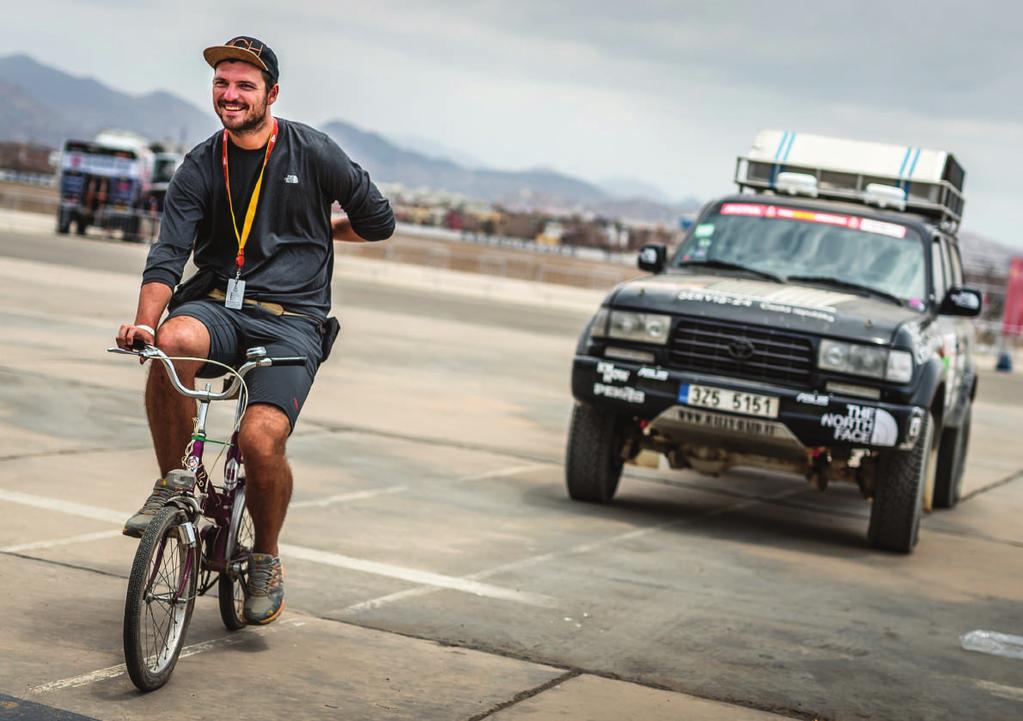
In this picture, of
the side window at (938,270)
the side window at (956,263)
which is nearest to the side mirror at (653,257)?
the side window at (938,270)

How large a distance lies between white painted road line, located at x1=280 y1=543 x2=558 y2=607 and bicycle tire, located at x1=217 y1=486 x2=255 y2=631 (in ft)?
4.46

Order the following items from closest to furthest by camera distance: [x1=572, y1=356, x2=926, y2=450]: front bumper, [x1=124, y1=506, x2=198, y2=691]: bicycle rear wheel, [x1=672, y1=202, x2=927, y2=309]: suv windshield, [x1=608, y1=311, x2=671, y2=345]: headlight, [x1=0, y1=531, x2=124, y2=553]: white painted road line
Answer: [x1=124, y1=506, x2=198, y2=691]: bicycle rear wheel → [x1=0, y1=531, x2=124, y2=553]: white painted road line → [x1=572, y1=356, x2=926, y2=450]: front bumper → [x1=608, y1=311, x2=671, y2=345]: headlight → [x1=672, y1=202, x2=927, y2=309]: suv windshield

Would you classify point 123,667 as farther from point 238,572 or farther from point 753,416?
point 753,416

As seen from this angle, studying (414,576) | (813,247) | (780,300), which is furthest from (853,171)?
(414,576)

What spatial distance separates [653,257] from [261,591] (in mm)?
5619

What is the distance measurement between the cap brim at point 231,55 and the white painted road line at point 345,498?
356 centimetres

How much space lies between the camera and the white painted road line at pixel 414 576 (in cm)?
709

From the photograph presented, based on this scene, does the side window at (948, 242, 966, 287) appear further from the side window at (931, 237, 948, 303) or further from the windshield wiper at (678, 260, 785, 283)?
the windshield wiper at (678, 260, 785, 283)

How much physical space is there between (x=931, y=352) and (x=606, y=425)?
6.56 feet

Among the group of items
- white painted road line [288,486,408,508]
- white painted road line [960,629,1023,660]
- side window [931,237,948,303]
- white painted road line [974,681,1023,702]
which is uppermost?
side window [931,237,948,303]

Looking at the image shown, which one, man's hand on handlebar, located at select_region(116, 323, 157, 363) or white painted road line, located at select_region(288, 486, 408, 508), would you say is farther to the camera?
white painted road line, located at select_region(288, 486, 408, 508)

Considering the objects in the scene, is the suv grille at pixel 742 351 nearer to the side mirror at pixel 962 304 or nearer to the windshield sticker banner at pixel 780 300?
the windshield sticker banner at pixel 780 300

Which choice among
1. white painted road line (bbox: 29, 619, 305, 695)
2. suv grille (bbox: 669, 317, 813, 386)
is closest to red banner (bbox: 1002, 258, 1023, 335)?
suv grille (bbox: 669, 317, 813, 386)

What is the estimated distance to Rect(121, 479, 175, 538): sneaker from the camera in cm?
490
